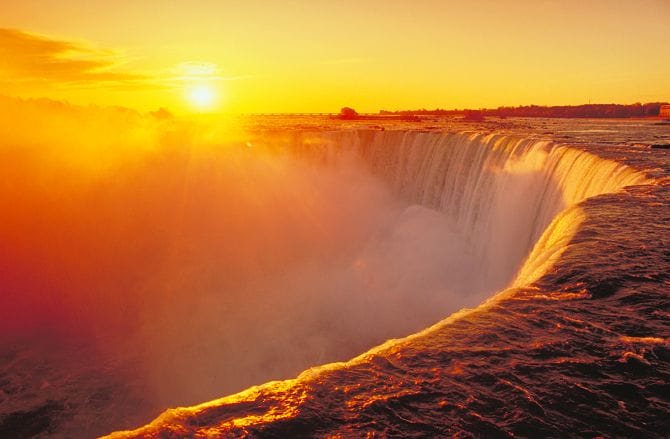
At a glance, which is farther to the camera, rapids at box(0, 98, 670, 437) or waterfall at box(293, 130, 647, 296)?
waterfall at box(293, 130, 647, 296)

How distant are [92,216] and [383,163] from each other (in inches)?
695

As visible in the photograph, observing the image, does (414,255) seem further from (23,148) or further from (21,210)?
(23,148)

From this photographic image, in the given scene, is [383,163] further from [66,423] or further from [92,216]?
[66,423]

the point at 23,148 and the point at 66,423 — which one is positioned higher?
the point at 23,148

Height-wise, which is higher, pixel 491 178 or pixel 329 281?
pixel 491 178

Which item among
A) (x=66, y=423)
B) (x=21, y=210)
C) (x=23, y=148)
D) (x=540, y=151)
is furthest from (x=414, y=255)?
(x=23, y=148)

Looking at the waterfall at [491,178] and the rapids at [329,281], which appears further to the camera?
the waterfall at [491,178]

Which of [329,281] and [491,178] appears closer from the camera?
[491,178]

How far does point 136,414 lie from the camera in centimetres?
1370

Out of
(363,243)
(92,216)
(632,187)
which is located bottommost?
(363,243)

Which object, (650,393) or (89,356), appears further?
(89,356)

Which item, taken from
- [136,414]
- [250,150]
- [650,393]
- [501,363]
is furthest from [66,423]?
[250,150]

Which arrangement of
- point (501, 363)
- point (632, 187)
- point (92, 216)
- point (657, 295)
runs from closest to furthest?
point (501, 363) < point (657, 295) < point (632, 187) < point (92, 216)

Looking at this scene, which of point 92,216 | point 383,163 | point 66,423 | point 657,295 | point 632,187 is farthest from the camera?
point 383,163
